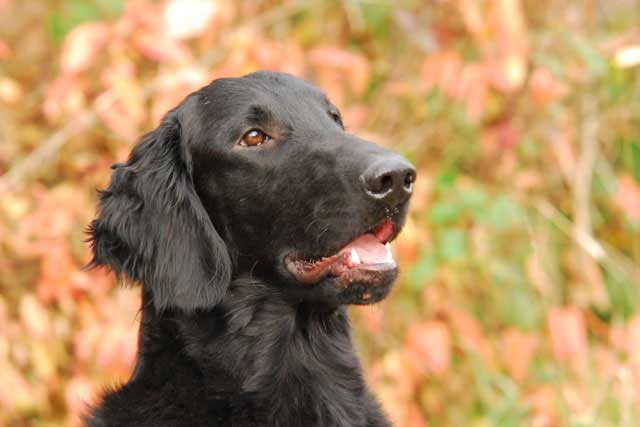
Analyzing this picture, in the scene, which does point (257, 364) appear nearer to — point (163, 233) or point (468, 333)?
point (163, 233)

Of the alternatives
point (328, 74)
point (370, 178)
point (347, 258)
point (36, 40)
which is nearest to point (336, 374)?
point (347, 258)

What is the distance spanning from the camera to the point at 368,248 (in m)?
2.85

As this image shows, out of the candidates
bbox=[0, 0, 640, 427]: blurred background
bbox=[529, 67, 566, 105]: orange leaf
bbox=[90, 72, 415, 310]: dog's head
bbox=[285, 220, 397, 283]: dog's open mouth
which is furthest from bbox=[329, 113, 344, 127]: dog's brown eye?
bbox=[529, 67, 566, 105]: orange leaf

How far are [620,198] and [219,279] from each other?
2.89 m

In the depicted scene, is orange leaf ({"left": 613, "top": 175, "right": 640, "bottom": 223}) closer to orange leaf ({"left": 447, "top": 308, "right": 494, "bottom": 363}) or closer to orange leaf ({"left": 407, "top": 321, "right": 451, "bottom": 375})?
orange leaf ({"left": 447, "top": 308, "right": 494, "bottom": 363})

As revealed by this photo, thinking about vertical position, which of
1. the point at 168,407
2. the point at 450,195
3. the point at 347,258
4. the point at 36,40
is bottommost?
the point at 168,407

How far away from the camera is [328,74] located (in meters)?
4.98

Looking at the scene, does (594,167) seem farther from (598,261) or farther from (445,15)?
(445,15)

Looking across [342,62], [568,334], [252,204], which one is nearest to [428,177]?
[342,62]

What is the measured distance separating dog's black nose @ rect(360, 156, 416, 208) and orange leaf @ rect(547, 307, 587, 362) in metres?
A: 2.30

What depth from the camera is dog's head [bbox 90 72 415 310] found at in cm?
276

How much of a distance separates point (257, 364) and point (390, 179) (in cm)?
78

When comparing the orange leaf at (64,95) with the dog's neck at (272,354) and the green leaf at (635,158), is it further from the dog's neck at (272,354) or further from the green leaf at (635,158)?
the green leaf at (635,158)

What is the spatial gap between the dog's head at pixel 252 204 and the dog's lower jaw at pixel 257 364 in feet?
0.34
